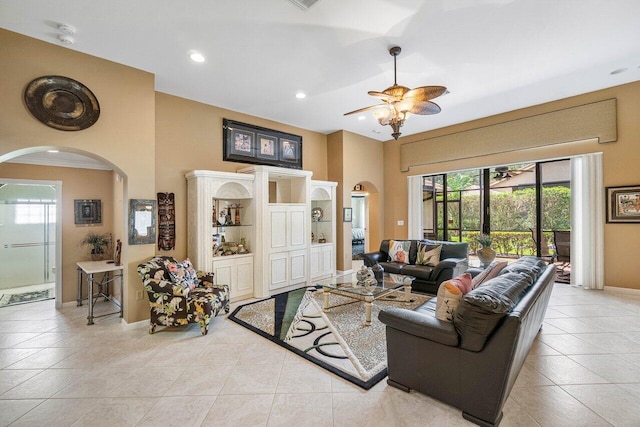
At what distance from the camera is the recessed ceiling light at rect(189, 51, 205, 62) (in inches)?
134

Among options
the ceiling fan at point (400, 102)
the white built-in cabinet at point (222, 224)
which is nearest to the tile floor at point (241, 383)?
the white built-in cabinet at point (222, 224)

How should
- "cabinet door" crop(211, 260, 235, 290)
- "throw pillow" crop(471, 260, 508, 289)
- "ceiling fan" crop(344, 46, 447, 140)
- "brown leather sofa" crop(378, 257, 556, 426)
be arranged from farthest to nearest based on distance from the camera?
"cabinet door" crop(211, 260, 235, 290), "ceiling fan" crop(344, 46, 447, 140), "throw pillow" crop(471, 260, 508, 289), "brown leather sofa" crop(378, 257, 556, 426)

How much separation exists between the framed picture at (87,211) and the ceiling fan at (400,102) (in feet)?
15.9

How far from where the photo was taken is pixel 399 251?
5.55 m

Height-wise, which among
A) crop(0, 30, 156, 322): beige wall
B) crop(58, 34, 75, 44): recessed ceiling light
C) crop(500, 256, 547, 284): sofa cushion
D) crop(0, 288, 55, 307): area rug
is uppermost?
crop(58, 34, 75, 44): recessed ceiling light

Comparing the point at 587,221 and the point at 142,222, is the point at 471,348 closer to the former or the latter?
the point at 142,222

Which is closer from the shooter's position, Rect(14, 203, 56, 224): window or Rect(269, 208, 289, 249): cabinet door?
Rect(269, 208, 289, 249): cabinet door

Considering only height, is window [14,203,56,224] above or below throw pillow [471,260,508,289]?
above

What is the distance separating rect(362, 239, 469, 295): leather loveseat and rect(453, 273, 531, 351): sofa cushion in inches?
109

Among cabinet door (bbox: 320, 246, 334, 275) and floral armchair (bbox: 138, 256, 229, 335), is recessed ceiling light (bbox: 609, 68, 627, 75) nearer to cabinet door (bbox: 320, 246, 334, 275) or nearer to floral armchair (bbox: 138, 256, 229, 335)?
cabinet door (bbox: 320, 246, 334, 275)

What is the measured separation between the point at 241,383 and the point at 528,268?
2940 millimetres

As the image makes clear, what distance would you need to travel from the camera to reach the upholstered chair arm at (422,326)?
6.53ft

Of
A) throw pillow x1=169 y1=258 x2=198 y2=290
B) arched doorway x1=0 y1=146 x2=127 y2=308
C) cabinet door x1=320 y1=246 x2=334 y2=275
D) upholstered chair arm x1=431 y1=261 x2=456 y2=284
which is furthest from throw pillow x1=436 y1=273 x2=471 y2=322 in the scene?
arched doorway x1=0 y1=146 x2=127 y2=308

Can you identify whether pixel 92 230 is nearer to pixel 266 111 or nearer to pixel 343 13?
pixel 266 111
